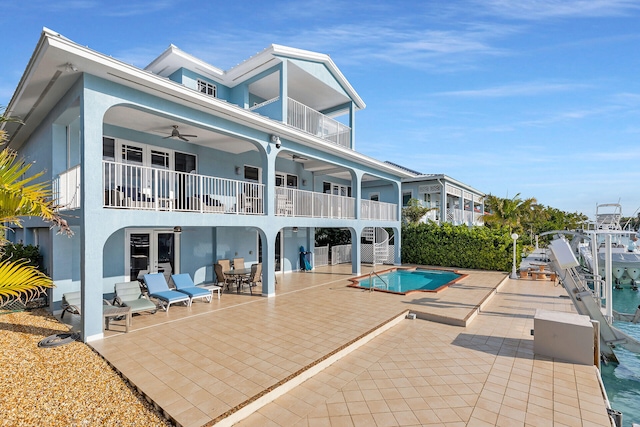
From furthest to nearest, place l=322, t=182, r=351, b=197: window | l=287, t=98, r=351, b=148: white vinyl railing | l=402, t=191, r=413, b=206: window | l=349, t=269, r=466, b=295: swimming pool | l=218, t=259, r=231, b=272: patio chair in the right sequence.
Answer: l=402, t=191, r=413, b=206: window → l=322, t=182, r=351, b=197: window → l=349, t=269, r=466, b=295: swimming pool → l=287, t=98, r=351, b=148: white vinyl railing → l=218, t=259, r=231, b=272: patio chair

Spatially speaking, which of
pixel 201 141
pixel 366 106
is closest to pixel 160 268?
pixel 201 141

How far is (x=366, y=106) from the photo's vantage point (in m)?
16.6

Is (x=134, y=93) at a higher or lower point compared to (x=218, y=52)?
lower

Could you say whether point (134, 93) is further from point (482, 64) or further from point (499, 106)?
point (499, 106)

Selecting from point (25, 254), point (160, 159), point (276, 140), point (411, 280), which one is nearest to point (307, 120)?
point (276, 140)

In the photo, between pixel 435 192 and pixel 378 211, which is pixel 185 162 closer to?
pixel 378 211

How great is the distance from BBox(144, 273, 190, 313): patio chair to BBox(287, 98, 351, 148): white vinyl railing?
7343mm

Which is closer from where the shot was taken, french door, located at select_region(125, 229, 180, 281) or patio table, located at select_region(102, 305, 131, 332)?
patio table, located at select_region(102, 305, 131, 332)

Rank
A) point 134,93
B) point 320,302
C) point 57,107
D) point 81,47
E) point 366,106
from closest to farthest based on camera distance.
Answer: point 81,47 < point 134,93 < point 57,107 < point 320,302 < point 366,106

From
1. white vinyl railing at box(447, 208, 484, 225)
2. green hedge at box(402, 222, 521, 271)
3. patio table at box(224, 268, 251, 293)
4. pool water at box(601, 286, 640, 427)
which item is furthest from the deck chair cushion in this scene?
white vinyl railing at box(447, 208, 484, 225)

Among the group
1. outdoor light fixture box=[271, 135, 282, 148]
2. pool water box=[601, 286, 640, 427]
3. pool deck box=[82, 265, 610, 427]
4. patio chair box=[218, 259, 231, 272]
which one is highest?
outdoor light fixture box=[271, 135, 282, 148]

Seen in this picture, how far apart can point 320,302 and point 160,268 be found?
19.7 ft

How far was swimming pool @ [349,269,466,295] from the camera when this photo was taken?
1289 centimetres

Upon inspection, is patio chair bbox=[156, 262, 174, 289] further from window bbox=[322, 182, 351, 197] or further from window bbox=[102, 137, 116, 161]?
window bbox=[322, 182, 351, 197]
